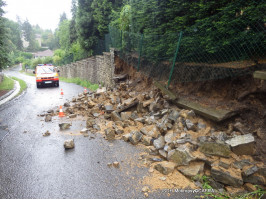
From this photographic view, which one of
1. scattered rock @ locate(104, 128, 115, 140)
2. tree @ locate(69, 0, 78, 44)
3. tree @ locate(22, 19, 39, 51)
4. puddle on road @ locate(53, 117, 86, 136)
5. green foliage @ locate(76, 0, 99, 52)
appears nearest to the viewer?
scattered rock @ locate(104, 128, 115, 140)

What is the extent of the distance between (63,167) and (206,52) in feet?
14.7

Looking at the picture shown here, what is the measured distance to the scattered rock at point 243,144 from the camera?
3.44m

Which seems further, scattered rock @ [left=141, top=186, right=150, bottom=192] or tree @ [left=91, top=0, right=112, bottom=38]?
tree @ [left=91, top=0, right=112, bottom=38]

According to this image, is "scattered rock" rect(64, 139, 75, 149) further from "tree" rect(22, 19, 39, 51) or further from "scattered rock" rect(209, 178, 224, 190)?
"tree" rect(22, 19, 39, 51)

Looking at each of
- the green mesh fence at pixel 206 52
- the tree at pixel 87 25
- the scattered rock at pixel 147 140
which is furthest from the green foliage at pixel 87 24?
the scattered rock at pixel 147 140

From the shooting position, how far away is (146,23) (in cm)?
780

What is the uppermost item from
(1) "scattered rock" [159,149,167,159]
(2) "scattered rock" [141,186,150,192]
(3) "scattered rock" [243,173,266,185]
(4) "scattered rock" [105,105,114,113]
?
(3) "scattered rock" [243,173,266,185]

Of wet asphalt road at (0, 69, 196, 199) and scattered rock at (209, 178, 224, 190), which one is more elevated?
scattered rock at (209, 178, 224, 190)

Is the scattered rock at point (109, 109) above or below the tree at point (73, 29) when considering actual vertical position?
below

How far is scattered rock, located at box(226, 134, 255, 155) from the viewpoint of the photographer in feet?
11.3

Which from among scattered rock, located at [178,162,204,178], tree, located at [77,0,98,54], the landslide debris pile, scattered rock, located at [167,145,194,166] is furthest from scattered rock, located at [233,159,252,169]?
tree, located at [77,0,98,54]

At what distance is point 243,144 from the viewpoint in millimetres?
3471

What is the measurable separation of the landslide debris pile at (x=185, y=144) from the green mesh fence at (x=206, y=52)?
1093 millimetres

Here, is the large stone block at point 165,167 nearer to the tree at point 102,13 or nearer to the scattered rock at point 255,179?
the scattered rock at point 255,179
